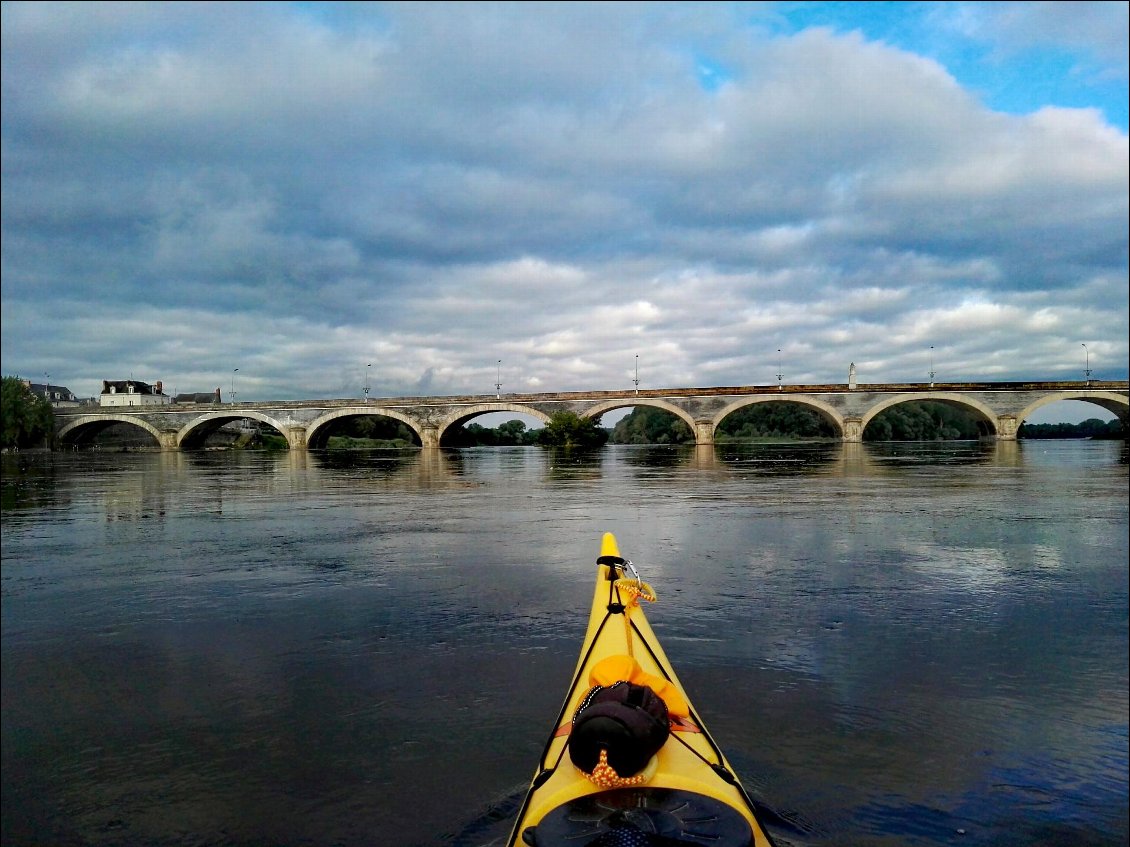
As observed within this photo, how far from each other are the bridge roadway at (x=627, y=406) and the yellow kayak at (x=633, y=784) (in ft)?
215

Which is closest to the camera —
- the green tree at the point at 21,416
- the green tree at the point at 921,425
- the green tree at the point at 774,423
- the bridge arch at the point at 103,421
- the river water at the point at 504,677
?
the river water at the point at 504,677

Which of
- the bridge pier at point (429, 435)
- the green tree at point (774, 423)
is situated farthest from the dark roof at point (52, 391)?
the green tree at point (774, 423)

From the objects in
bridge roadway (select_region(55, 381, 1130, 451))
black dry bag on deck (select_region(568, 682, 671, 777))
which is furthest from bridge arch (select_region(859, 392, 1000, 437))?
black dry bag on deck (select_region(568, 682, 671, 777))

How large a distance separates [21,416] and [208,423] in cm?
1851

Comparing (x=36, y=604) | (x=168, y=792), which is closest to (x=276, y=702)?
(x=168, y=792)

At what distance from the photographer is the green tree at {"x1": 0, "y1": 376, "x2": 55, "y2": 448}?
6750 centimetres

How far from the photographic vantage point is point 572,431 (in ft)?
235

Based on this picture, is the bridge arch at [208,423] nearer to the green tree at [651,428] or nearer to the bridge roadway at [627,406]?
the bridge roadway at [627,406]

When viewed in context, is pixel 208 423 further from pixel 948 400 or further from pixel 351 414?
pixel 948 400

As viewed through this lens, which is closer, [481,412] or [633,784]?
[633,784]

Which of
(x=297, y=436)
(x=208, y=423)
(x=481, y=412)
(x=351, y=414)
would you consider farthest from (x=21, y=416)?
(x=481, y=412)

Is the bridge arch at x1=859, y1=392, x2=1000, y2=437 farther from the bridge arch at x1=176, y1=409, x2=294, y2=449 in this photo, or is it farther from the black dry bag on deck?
the black dry bag on deck

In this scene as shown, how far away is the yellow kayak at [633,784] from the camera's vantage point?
117 inches

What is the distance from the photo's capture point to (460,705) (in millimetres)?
5688
